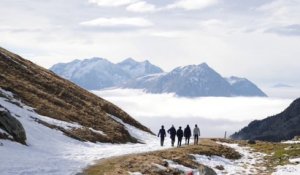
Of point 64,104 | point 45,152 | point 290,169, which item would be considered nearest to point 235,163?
point 290,169

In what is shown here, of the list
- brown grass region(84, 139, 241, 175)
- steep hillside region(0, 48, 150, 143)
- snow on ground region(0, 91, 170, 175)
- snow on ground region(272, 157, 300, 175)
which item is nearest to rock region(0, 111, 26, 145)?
snow on ground region(0, 91, 170, 175)

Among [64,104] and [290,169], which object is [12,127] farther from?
[64,104]

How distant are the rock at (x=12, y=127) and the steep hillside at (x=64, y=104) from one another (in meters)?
11.8

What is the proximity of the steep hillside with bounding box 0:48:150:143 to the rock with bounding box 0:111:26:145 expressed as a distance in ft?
38.6

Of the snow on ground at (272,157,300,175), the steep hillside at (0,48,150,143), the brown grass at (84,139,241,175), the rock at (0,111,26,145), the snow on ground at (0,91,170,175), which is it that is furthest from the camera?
the steep hillside at (0,48,150,143)

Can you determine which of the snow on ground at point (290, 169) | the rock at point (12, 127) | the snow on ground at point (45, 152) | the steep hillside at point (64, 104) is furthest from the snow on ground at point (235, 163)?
the rock at point (12, 127)

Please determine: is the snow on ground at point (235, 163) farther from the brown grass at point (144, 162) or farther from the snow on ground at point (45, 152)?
the snow on ground at point (45, 152)

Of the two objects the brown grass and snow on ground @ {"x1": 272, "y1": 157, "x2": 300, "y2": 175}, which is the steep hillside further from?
snow on ground @ {"x1": 272, "y1": 157, "x2": 300, "y2": 175}

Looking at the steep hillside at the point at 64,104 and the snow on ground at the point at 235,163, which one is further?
the steep hillside at the point at 64,104

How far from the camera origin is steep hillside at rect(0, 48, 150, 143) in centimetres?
6044

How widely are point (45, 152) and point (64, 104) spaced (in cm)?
2784

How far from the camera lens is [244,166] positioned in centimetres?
4762

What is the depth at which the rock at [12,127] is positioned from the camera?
41156 millimetres

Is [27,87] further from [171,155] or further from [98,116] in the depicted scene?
[171,155]
